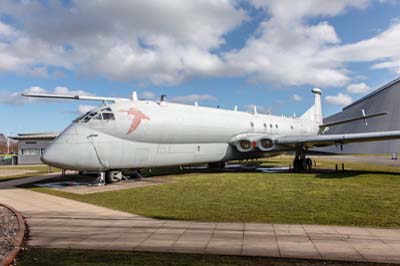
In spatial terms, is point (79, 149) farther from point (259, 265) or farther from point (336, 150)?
point (336, 150)

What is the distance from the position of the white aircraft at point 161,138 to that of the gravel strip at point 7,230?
6.10 meters

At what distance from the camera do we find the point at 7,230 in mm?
8727

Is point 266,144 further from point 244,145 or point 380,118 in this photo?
point 380,118

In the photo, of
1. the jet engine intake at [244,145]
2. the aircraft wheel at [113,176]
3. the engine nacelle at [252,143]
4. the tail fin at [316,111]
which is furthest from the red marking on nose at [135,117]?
the tail fin at [316,111]

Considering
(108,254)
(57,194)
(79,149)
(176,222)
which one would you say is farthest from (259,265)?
(79,149)

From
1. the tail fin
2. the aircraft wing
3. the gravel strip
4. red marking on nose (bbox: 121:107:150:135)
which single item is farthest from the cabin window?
the tail fin

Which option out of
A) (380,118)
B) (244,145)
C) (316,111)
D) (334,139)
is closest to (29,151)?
(244,145)

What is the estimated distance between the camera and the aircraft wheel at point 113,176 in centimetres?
1930

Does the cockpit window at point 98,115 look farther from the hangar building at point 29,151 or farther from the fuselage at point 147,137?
the hangar building at point 29,151

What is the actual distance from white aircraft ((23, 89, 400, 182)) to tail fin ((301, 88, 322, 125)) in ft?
41.5

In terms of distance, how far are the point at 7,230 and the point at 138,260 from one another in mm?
4415

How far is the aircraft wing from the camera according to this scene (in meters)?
21.5

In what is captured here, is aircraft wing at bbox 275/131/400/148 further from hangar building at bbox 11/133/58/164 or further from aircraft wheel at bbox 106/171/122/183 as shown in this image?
hangar building at bbox 11/133/58/164

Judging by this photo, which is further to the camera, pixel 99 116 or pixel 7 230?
pixel 99 116
